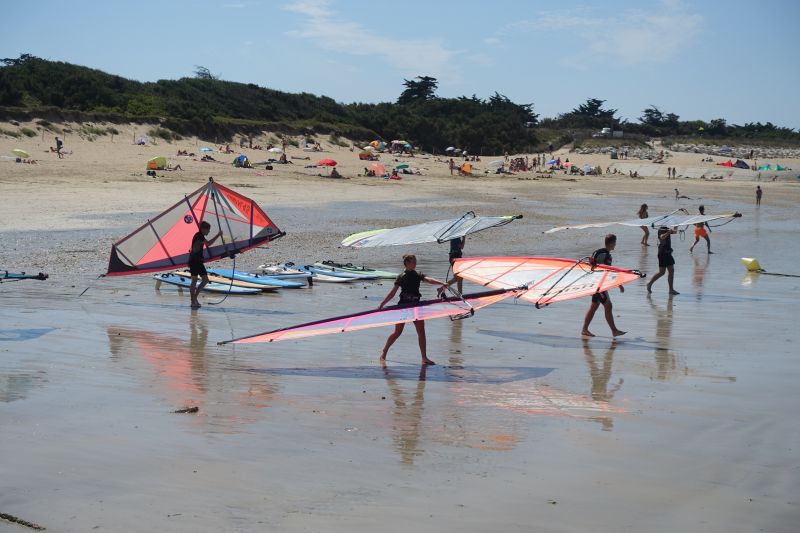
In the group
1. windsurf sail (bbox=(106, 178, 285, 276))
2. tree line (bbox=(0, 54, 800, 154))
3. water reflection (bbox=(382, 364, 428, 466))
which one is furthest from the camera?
tree line (bbox=(0, 54, 800, 154))

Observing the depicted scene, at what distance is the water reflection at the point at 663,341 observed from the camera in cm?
912

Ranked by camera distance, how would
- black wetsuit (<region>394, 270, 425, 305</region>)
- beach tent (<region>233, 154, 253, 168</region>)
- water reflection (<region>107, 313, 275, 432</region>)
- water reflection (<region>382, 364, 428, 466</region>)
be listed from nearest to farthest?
water reflection (<region>382, 364, 428, 466</region>)
water reflection (<region>107, 313, 275, 432</region>)
black wetsuit (<region>394, 270, 425, 305</region>)
beach tent (<region>233, 154, 253, 168</region>)

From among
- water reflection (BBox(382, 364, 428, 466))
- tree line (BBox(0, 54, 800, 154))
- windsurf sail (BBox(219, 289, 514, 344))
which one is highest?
tree line (BBox(0, 54, 800, 154))

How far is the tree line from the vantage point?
44969mm

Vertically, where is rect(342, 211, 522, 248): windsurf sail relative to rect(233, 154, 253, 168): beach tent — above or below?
below

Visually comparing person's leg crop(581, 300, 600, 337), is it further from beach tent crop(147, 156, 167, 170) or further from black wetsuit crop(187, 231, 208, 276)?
beach tent crop(147, 156, 167, 170)

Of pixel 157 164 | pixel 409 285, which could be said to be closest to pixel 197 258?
pixel 409 285

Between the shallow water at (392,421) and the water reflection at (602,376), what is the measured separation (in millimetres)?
33

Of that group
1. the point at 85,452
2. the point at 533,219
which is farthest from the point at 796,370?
the point at 533,219

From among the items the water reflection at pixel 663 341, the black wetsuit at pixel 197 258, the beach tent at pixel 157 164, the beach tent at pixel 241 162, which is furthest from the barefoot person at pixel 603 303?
the beach tent at pixel 241 162

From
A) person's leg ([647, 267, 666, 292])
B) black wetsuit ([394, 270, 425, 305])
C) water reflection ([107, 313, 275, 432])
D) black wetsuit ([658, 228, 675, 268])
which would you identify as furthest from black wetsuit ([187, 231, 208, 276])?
black wetsuit ([658, 228, 675, 268])

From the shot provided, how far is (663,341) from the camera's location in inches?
424

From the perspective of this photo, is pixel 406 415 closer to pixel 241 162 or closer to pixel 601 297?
pixel 601 297

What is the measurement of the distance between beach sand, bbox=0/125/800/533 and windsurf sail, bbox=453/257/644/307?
1.91 feet
